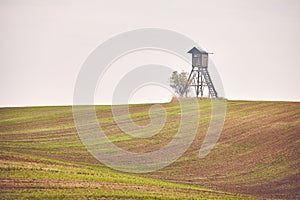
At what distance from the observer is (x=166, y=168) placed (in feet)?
133

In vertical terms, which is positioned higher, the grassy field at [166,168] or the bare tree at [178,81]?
the bare tree at [178,81]

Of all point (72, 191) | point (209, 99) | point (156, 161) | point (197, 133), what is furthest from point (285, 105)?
point (72, 191)

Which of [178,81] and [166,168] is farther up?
[178,81]

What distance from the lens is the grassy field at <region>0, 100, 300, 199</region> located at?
1085 inches

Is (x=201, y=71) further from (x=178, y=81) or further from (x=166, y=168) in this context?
(x=166, y=168)

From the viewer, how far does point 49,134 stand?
1988 inches

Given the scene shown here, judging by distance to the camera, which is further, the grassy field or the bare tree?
the bare tree

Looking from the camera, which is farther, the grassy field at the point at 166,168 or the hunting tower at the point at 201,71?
the hunting tower at the point at 201,71

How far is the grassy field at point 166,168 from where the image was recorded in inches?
1085

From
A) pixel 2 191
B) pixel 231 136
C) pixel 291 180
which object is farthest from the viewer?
pixel 231 136

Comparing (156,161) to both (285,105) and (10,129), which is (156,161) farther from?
(285,105)

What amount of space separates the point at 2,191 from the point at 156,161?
61.2 feet

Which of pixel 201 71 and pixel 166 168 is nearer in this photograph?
pixel 166 168

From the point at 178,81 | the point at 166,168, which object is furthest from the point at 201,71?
the point at 166,168
